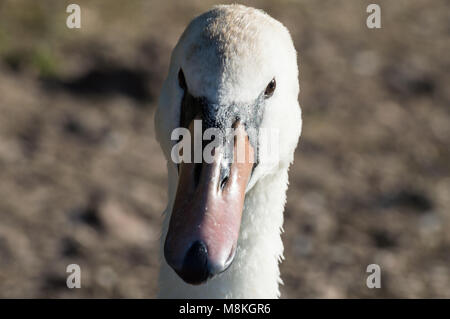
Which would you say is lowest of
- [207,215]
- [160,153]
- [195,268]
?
[195,268]

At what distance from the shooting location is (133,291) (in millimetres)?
5266

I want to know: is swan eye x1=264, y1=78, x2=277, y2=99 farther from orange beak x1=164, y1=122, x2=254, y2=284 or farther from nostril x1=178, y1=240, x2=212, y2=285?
nostril x1=178, y1=240, x2=212, y2=285

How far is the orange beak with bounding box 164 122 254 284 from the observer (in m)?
2.92

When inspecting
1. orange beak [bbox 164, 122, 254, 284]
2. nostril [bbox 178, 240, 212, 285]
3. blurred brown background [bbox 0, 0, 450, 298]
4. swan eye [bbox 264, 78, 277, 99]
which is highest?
blurred brown background [bbox 0, 0, 450, 298]

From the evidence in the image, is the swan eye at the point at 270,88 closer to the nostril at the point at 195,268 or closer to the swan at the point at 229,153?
the swan at the point at 229,153

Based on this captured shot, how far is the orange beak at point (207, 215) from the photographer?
9.57ft

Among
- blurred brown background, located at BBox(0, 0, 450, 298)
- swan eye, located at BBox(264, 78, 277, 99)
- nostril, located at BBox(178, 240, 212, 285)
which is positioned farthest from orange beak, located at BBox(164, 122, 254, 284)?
blurred brown background, located at BBox(0, 0, 450, 298)

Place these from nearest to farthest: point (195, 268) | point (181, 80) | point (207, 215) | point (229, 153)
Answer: point (195, 268) → point (207, 215) → point (229, 153) → point (181, 80)

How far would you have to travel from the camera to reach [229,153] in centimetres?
320

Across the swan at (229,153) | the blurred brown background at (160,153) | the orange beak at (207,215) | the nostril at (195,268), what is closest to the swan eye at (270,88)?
the swan at (229,153)

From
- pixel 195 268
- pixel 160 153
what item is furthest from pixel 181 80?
pixel 160 153

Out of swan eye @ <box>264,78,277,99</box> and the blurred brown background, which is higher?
the blurred brown background

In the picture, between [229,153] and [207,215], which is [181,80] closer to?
[229,153]

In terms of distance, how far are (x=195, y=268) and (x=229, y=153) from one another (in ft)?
1.71
